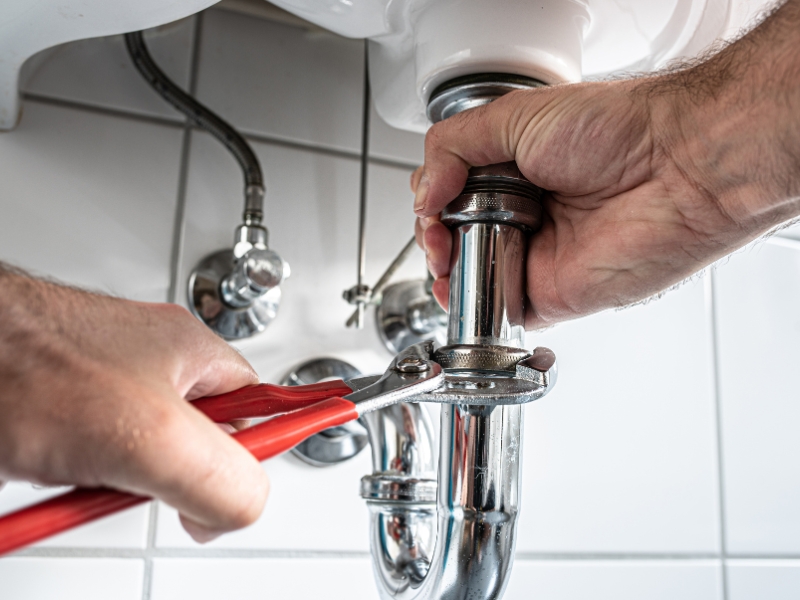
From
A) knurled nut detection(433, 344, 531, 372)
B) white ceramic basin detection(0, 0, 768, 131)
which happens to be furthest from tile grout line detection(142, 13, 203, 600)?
knurled nut detection(433, 344, 531, 372)

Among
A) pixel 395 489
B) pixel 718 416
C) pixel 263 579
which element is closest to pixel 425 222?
pixel 395 489

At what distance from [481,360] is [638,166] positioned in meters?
0.12

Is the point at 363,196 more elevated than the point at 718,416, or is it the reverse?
the point at 363,196

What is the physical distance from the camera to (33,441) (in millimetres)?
187

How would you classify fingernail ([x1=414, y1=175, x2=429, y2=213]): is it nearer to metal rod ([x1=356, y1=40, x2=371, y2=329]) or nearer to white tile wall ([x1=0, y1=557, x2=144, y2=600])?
metal rod ([x1=356, y1=40, x2=371, y2=329])

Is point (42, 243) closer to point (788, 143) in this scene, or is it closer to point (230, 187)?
point (230, 187)

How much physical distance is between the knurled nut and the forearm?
113 millimetres

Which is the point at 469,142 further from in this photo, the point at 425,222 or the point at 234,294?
the point at 234,294

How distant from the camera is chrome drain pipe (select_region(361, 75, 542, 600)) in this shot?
332 millimetres

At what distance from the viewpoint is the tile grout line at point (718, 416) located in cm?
59

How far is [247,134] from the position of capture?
503 mm

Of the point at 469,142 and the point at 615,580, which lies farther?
the point at 615,580

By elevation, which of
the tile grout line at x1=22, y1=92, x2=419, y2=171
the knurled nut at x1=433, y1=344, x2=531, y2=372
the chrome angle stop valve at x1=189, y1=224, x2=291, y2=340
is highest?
the tile grout line at x1=22, y1=92, x2=419, y2=171

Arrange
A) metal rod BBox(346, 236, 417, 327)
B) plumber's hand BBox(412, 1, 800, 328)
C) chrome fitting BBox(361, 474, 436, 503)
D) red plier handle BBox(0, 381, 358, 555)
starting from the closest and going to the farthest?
red plier handle BBox(0, 381, 358, 555)
plumber's hand BBox(412, 1, 800, 328)
chrome fitting BBox(361, 474, 436, 503)
metal rod BBox(346, 236, 417, 327)
